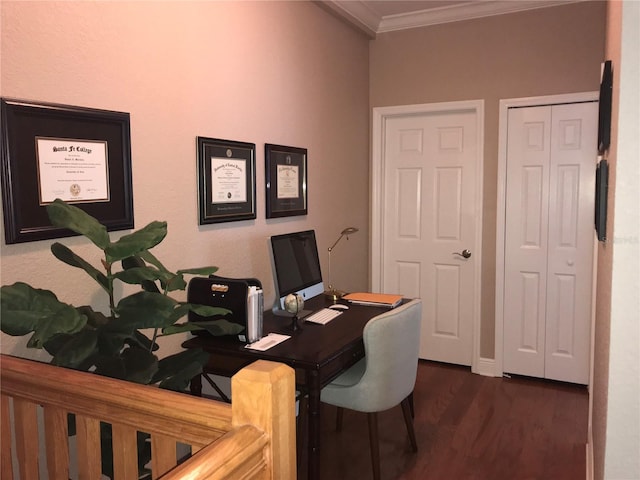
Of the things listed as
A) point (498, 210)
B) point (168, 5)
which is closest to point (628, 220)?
point (168, 5)

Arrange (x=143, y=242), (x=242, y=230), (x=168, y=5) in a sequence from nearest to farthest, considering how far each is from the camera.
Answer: (x=143, y=242), (x=168, y=5), (x=242, y=230)

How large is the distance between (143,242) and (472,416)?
253 cm

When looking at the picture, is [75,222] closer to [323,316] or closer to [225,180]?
[225,180]

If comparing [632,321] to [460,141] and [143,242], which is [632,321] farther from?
[460,141]

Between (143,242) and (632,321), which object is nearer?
(632,321)

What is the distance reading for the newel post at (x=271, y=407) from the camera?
0.95 metres

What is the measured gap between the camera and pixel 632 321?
1.16m

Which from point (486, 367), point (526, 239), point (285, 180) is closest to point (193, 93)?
point (285, 180)

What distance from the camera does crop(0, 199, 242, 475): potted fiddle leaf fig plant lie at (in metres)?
→ 1.26

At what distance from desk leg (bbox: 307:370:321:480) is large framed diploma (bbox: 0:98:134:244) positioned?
37.2 inches

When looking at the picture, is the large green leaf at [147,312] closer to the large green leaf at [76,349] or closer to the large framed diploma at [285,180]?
the large green leaf at [76,349]

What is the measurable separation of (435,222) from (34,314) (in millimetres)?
3208

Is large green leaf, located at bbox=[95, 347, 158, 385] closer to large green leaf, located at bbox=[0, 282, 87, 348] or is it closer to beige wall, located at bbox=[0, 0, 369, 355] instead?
large green leaf, located at bbox=[0, 282, 87, 348]

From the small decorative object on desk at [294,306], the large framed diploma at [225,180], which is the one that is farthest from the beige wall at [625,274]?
the large framed diploma at [225,180]
